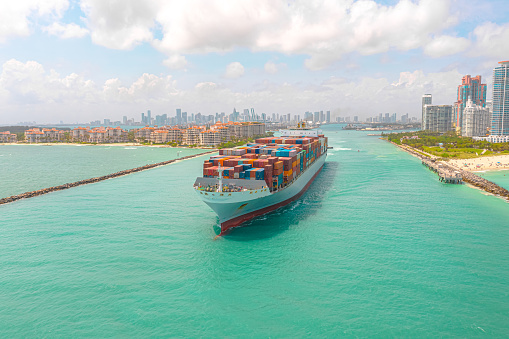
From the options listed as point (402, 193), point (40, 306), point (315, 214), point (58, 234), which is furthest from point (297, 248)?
point (402, 193)

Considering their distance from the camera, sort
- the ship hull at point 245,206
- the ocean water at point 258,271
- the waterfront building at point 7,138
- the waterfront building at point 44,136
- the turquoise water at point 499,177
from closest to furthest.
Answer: the ocean water at point 258,271
the ship hull at point 245,206
the turquoise water at point 499,177
the waterfront building at point 44,136
the waterfront building at point 7,138

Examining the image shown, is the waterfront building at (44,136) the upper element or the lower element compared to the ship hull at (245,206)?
upper

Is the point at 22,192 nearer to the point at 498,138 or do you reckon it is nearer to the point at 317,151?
the point at 317,151

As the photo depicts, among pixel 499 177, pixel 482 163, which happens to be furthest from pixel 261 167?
pixel 482 163

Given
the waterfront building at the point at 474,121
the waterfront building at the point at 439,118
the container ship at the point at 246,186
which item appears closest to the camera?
the container ship at the point at 246,186

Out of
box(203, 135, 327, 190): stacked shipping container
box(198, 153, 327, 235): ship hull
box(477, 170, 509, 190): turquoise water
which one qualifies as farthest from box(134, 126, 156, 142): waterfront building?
box(477, 170, 509, 190): turquoise water

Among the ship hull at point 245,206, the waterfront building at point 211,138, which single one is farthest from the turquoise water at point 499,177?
the waterfront building at point 211,138

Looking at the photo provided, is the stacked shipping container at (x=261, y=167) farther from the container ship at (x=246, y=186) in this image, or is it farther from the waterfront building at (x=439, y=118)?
the waterfront building at (x=439, y=118)

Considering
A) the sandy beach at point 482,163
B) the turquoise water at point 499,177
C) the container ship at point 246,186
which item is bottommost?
the turquoise water at point 499,177
